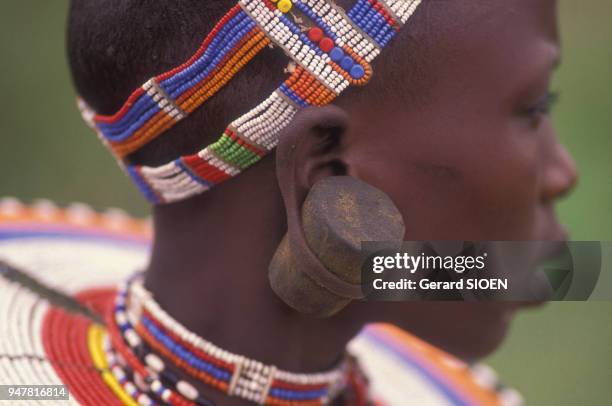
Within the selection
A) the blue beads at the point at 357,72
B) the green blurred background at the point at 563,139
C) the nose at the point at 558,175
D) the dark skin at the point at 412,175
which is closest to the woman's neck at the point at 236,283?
the dark skin at the point at 412,175

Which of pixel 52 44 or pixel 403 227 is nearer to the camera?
pixel 403 227

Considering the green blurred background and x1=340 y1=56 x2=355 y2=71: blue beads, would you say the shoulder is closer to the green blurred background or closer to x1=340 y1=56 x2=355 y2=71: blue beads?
x1=340 y1=56 x2=355 y2=71: blue beads

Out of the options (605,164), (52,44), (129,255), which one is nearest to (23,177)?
(52,44)

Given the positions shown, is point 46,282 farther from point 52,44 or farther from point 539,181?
point 52,44

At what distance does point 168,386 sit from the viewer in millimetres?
2129

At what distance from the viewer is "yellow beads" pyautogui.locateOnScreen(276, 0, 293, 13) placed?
1.82 metres

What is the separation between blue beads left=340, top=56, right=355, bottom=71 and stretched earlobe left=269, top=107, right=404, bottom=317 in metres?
0.08

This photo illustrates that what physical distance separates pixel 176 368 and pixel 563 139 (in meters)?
4.71

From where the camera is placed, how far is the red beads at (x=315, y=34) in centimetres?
184

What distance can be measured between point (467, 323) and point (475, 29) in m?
0.72

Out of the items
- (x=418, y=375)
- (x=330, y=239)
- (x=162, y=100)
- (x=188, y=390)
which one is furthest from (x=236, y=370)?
(x=418, y=375)

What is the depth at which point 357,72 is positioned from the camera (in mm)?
1873

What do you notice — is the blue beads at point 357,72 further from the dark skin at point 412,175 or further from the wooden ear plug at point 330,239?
the wooden ear plug at point 330,239

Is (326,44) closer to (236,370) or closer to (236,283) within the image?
(236,283)
